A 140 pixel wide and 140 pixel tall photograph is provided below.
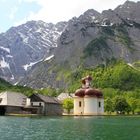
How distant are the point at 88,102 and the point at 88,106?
1.59m

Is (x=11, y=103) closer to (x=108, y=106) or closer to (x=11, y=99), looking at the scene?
(x=11, y=99)

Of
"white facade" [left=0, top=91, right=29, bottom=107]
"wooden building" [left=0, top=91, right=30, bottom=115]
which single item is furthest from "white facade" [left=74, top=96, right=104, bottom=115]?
"white facade" [left=0, top=91, right=29, bottom=107]

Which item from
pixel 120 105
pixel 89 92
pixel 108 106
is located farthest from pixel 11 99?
pixel 108 106

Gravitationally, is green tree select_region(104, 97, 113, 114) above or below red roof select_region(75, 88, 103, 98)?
below

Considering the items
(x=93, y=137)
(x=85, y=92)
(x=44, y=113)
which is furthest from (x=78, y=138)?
(x=85, y=92)

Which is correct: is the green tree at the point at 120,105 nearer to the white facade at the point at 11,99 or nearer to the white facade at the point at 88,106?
the white facade at the point at 88,106

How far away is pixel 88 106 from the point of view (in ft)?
573

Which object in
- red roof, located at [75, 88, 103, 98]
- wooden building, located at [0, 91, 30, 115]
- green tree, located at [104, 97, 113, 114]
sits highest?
red roof, located at [75, 88, 103, 98]

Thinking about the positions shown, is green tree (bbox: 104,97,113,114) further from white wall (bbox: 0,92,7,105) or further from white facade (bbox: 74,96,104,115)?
white wall (bbox: 0,92,7,105)

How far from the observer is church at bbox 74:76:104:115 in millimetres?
174087

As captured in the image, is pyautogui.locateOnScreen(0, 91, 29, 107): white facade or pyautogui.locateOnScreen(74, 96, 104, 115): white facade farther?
pyautogui.locateOnScreen(74, 96, 104, 115): white facade

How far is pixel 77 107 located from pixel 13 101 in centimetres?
4407

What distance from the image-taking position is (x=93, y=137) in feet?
178

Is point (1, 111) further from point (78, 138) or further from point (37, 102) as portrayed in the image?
point (78, 138)
